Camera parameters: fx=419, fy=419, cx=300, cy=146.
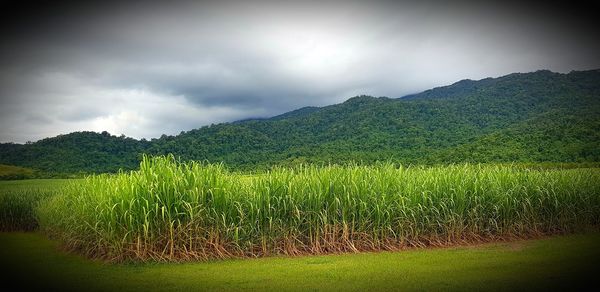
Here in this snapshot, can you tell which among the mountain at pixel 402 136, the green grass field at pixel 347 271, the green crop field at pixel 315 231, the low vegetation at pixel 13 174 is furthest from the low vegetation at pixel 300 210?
the low vegetation at pixel 13 174

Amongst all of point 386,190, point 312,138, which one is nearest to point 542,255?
point 386,190

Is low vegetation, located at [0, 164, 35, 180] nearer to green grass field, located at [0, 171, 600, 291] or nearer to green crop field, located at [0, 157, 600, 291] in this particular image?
green crop field, located at [0, 157, 600, 291]

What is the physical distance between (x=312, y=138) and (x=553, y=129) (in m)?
28.2

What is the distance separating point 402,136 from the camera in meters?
51.7

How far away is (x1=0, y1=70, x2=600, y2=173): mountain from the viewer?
37.0 metres

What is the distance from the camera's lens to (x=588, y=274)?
631 cm

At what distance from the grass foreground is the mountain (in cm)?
2133

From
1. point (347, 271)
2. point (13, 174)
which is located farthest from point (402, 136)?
point (347, 271)

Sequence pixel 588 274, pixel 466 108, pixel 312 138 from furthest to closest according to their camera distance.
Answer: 1. pixel 466 108
2. pixel 312 138
3. pixel 588 274

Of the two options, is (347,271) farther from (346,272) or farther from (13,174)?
(13,174)

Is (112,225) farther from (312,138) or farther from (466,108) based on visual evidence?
(466,108)

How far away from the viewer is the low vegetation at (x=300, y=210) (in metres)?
7.75

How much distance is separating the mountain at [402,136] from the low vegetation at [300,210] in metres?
19.2

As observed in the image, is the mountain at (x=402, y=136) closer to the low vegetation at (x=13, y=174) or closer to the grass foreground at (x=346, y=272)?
the low vegetation at (x=13, y=174)
